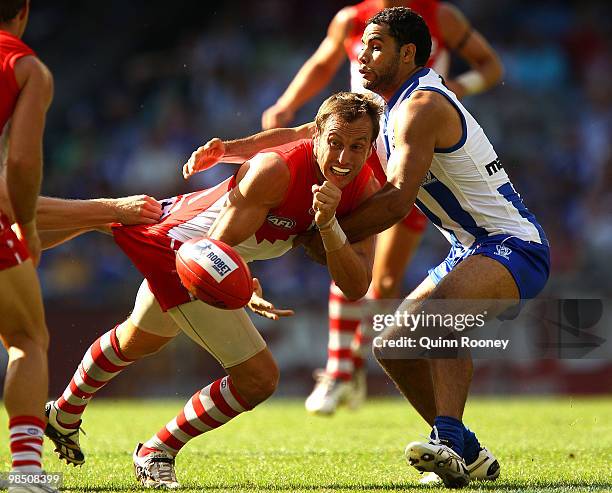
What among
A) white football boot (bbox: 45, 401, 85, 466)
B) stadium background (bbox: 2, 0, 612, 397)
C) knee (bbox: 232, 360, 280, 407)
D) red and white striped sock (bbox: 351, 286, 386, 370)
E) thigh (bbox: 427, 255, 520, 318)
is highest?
thigh (bbox: 427, 255, 520, 318)

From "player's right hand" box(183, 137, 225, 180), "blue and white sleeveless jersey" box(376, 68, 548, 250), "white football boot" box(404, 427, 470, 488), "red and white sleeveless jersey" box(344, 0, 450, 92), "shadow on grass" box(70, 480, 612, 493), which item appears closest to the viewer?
"white football boot" box(404, 427, 470, 488)

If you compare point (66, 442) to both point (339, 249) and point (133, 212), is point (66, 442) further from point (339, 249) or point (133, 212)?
point (339, 249)

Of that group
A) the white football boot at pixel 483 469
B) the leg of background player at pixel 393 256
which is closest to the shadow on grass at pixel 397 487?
the white football boot at pixel 483 469

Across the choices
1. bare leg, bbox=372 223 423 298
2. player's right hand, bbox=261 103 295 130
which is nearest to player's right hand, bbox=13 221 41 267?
player's right hand, bbox=261 103 295 130

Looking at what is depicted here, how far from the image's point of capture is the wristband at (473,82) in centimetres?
907

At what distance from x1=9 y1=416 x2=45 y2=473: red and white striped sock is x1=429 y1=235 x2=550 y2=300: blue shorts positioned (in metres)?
2.19

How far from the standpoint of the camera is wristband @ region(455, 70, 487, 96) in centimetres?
907

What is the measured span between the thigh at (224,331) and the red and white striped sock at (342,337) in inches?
140

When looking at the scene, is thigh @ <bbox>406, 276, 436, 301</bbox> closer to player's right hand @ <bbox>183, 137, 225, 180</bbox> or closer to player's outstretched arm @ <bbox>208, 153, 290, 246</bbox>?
player's outstretched arm @ <bbox>208, 153, 290, 246</bbox>

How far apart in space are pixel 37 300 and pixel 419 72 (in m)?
2.29

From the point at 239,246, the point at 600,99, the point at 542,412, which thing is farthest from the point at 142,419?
the point at 600,99

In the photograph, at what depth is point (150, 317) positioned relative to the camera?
5.69 m

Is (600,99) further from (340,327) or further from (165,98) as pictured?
(340,327)

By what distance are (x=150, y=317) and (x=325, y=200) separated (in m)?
1.33
